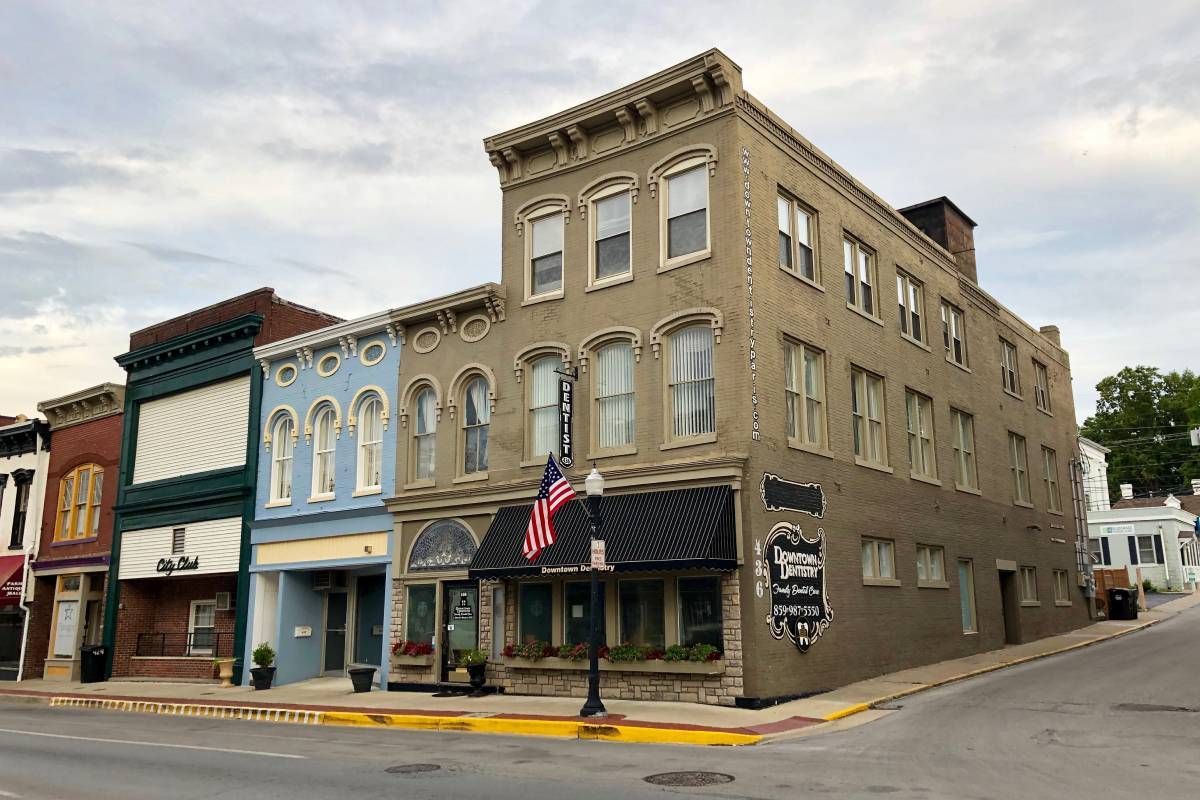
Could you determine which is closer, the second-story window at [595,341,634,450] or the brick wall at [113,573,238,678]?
the second-story window at [595,341,634,450]

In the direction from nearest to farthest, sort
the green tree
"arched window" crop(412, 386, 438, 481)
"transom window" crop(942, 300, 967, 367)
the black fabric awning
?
the black fabric awning → "arched window" crop(412, 386, 438, 481) → "transom window" crop(942, 300, 967, 367) → the green tree

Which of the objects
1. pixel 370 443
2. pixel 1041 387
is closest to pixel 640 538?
pixel 370 443

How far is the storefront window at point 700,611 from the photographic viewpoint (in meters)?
18.1

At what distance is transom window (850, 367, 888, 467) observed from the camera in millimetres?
22609

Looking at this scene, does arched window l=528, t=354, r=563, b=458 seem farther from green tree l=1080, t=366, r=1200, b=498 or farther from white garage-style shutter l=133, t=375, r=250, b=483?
green tree l=1080, t=366, r=1200, b=498

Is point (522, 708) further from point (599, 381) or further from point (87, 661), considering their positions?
point (87, 661)

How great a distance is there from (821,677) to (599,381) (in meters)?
7.30

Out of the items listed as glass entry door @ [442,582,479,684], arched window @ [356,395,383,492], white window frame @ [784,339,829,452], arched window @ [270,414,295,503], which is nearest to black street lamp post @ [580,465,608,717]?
white window frame @ [784,339,829,452]

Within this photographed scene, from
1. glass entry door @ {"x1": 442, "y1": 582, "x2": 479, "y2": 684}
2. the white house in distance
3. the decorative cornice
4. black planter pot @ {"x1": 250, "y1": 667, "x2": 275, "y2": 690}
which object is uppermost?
the decorative cornice

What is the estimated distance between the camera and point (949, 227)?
98.0 ft

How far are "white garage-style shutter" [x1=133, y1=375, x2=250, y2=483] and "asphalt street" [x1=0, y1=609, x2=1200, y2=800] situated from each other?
1093 cm

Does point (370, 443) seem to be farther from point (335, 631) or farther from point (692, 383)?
point (692, 383)

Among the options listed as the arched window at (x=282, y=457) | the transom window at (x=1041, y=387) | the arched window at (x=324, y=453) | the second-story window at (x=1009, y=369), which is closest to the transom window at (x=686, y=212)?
the arched window at (x=324, y=453)

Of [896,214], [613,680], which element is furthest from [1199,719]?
[896,214]
